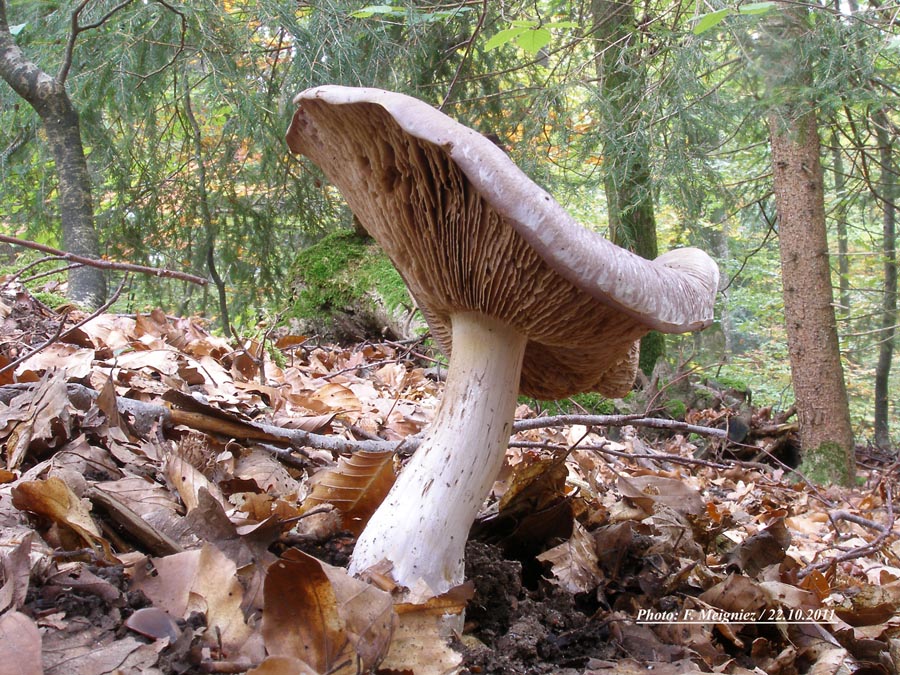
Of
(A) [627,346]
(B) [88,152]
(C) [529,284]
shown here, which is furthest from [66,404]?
(B) [88,152]

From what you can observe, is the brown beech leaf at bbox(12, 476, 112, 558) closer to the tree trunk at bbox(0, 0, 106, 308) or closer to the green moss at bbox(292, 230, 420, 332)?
the tree trunk at bbox(0, 0, 106, 308)

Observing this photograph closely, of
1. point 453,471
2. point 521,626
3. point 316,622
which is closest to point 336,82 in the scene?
point 453,471

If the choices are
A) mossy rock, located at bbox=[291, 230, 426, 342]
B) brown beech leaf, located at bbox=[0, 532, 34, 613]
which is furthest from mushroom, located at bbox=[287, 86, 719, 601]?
mossy rock, located at bbox=[291, 230, 426, 342]

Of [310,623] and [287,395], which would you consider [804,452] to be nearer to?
[287,395]

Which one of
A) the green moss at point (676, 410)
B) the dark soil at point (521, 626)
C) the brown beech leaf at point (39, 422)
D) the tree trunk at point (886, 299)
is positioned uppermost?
the tree trunk at point (886, 299)

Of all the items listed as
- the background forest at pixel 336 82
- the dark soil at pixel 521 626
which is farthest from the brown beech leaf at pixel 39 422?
the background forest at pixel 336 82

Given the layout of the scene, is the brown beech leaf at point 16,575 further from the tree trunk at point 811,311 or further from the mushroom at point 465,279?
the tree trunk at point 811,311

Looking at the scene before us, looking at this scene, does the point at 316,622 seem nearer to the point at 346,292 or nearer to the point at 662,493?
the point at 662,493
